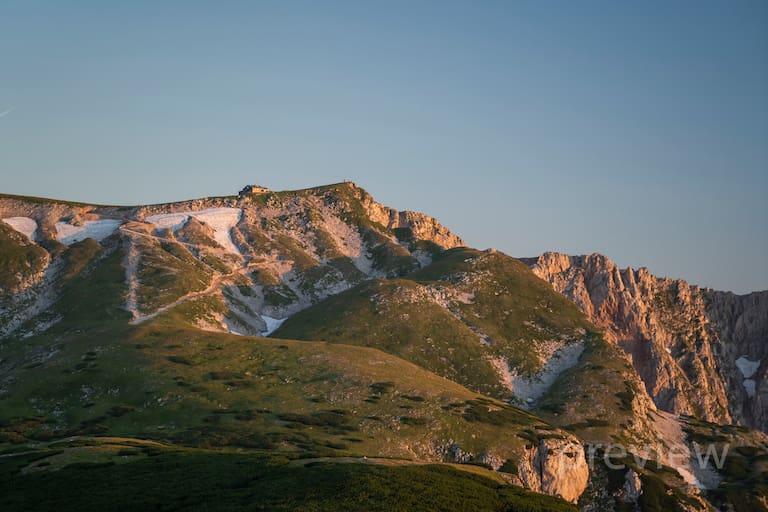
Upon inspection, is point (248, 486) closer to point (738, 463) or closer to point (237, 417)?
point (237, 417)

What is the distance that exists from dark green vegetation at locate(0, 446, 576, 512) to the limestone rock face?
46875 millimetres

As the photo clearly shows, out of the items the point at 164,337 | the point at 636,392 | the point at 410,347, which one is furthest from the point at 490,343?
the point at 164,337

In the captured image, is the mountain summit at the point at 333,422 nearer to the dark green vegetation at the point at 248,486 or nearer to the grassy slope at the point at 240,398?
the dark green vegetation at the point at 248,486

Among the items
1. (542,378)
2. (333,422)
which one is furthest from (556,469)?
(542,378)

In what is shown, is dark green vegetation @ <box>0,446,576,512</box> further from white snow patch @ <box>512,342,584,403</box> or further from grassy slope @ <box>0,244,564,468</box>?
white snow patch @ <box>512,342,584,403</box>

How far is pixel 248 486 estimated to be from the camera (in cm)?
6538

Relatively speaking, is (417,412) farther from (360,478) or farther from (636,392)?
(636,392)

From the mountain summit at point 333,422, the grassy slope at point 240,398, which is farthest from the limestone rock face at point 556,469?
the grassy slope at point 240,398

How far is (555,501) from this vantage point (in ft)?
216

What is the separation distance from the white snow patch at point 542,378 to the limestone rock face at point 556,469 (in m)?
49.6

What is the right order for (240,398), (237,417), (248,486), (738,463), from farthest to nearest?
(738,463) → (240,398) → (237,417) → (248,486)

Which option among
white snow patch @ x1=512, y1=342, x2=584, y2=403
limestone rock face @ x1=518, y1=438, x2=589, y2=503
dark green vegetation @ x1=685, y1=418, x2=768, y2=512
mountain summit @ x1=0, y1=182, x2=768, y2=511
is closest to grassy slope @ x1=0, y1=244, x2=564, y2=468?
mountain summit @ x1=0, y1=182, x2=768, y2=511

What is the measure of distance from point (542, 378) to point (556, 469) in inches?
2667

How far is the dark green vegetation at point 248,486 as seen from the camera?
5903cm
